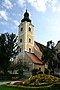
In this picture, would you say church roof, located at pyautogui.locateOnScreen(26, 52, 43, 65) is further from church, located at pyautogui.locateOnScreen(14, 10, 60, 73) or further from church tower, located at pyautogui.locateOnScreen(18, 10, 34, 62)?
church tower, located at pyautogui.locateOnScreen(18, 10, 34, 62)

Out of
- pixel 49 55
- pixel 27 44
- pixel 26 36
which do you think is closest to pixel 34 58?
pixel 27 44

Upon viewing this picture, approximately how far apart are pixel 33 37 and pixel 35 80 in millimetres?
39149

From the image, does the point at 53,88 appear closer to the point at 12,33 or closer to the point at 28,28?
the point at 12,33

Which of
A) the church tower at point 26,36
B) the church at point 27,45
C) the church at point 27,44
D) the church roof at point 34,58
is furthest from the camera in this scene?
the church tower at point 26,36

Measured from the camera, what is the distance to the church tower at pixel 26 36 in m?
61.9

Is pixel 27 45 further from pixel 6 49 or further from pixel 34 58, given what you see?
pixel 6 49

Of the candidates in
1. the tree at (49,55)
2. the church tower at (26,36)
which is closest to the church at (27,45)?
the church tower at (26,36)

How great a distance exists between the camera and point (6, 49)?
161 feet

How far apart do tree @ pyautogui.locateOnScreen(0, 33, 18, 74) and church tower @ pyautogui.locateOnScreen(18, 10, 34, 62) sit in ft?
35.7

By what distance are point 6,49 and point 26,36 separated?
14.8 metres

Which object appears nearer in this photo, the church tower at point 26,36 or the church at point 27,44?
the church at point 27,44

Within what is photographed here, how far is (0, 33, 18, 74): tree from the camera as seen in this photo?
47781mm

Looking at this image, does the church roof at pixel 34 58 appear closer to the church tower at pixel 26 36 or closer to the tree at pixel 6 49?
the church tower at pixel 26 36

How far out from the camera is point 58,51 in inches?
2238
